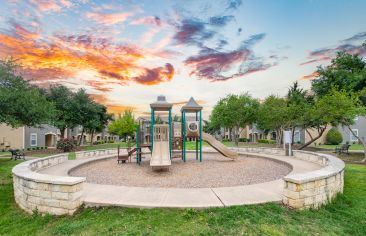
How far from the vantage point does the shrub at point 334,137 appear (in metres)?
35.5

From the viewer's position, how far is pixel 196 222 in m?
4.42

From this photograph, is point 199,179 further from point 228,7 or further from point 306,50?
point 306,50

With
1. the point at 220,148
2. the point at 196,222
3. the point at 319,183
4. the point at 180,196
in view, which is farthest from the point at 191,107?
the point at 196,222

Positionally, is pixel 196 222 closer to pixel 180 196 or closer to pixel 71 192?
pixel 180 196

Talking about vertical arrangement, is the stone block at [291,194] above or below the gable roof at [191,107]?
below

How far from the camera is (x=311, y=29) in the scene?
46.8 ft

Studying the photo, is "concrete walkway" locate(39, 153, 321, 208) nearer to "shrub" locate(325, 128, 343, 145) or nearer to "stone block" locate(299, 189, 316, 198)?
"stone block" locate(299, 189, 316, 198)

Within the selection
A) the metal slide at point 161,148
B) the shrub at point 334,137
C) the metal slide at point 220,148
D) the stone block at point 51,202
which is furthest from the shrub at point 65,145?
the shrub at point 334,137

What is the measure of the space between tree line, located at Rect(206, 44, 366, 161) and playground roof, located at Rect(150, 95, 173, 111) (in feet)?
43.5

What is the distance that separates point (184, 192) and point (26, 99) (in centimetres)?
1340

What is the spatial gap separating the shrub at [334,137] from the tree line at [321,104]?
31.2 feet

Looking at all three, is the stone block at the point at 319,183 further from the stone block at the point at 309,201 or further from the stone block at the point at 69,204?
the stone block at the point at 69,204

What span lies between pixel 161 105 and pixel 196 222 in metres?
10.0

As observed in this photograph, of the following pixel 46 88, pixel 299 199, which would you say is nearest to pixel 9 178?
pixel 299 199
